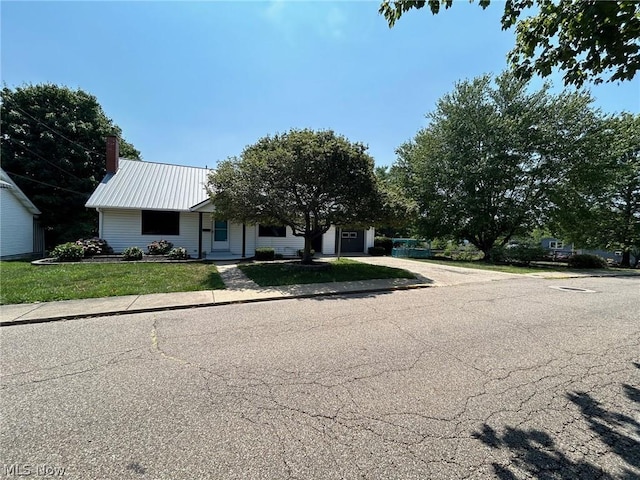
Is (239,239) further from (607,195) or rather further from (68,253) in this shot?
(607,195)

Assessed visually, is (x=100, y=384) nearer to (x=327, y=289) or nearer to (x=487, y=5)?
(x=327, y=289)

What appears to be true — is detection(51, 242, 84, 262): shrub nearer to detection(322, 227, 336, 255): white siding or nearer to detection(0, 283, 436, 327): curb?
detection(0, 283, 436, 327): curb

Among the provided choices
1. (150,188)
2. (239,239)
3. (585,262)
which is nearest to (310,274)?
(239,239)

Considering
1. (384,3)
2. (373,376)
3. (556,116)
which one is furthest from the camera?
(556,116)

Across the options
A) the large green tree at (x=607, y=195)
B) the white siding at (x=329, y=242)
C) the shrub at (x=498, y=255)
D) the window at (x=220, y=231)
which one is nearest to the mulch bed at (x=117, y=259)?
the window at (x=220, y=231)

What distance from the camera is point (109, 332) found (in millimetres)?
4859

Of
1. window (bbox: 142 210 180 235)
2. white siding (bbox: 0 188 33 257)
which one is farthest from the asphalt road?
white siding (bbox: 0 188 33 257)

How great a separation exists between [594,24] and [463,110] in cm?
1943

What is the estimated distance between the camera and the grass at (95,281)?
23.1 ft

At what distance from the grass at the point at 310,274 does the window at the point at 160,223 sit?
5850 mm

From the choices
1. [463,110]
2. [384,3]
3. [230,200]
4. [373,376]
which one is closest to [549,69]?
[384,3]

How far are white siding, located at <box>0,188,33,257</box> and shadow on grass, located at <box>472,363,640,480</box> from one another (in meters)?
21.7

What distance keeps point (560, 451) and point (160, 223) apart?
55.0ft

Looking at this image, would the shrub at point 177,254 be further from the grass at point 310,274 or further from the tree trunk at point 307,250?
the tree trunk at point 307,250
